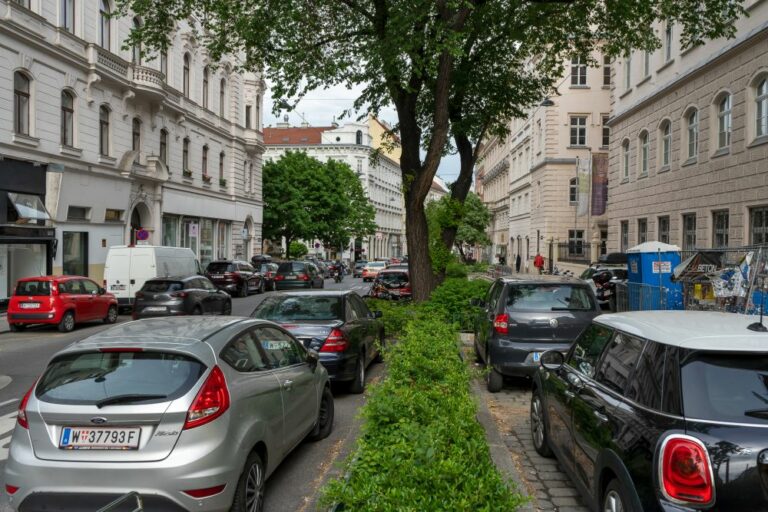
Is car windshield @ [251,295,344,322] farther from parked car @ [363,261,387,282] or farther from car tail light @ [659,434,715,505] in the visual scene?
parked car @ [363,261,387,282]

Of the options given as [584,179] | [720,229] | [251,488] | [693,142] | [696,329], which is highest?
[584,179]

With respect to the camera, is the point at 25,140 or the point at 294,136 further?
the point at 294,136

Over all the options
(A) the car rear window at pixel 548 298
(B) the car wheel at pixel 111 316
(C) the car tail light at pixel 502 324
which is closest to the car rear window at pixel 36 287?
(B) the car wheel at pixel 111 316

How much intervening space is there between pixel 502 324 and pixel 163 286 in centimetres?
1276

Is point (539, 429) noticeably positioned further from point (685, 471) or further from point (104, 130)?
point (104, 130)

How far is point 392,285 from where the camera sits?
76.5 feet

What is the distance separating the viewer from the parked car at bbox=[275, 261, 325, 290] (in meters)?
32.7

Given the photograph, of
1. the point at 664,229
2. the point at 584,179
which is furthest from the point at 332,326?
the point at 584,179

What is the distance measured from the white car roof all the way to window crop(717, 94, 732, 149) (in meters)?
18.2

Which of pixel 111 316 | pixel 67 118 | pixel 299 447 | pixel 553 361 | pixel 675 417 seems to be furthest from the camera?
pixel 67 118

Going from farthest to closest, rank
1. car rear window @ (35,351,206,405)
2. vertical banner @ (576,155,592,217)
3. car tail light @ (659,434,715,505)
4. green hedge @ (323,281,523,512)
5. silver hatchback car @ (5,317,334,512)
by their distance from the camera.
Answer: vertical banner @ (576,155,592,217)
car rear window @ (35,351,206,405)
silver hatchback car @ (5,317,334,512)
car tail light @ (659,434,715,505)
green hedge @ (323,281,523,512)

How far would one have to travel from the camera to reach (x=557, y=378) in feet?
18.2

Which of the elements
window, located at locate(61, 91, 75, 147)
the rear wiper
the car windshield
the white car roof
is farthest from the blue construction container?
window, located at locate(61, 91, 75, 147)

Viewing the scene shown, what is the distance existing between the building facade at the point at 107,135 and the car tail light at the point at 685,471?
47.1 ft
